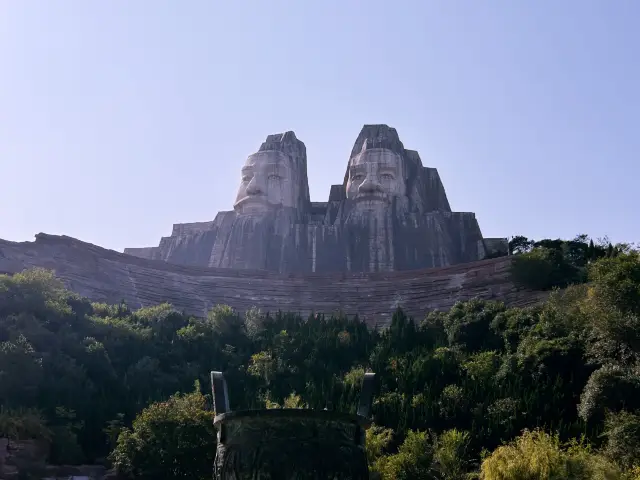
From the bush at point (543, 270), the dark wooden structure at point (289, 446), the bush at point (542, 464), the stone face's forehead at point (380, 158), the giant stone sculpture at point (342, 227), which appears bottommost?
the bush at point (542, 464)

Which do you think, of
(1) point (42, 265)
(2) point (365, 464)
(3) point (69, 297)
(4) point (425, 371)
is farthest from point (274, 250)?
(2) point (365, 464)

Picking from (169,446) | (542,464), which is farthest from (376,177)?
(542,464)

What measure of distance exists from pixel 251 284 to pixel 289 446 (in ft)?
115

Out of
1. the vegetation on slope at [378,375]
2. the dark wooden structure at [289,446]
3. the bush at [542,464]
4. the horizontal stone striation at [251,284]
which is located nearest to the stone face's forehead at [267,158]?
the horizontal stone striation at [251,284]

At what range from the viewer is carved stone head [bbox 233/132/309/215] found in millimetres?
53875

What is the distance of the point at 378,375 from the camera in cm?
3027

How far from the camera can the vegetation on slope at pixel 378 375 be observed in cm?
2269

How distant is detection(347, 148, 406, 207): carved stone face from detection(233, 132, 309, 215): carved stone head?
3249 mm

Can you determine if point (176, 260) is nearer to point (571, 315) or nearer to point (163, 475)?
point (571, 315)

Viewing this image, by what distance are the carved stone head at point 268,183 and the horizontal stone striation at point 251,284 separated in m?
9.55

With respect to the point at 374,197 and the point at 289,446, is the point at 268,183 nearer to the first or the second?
the point at 374,197

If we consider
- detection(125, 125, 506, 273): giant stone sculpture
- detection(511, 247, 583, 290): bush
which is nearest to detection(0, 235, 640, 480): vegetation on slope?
detection(511, 247, 583, 290): bush

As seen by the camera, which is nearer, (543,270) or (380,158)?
(543,270)

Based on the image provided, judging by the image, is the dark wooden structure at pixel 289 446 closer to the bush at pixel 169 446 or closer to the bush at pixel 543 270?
the bush at pixel 169 446
